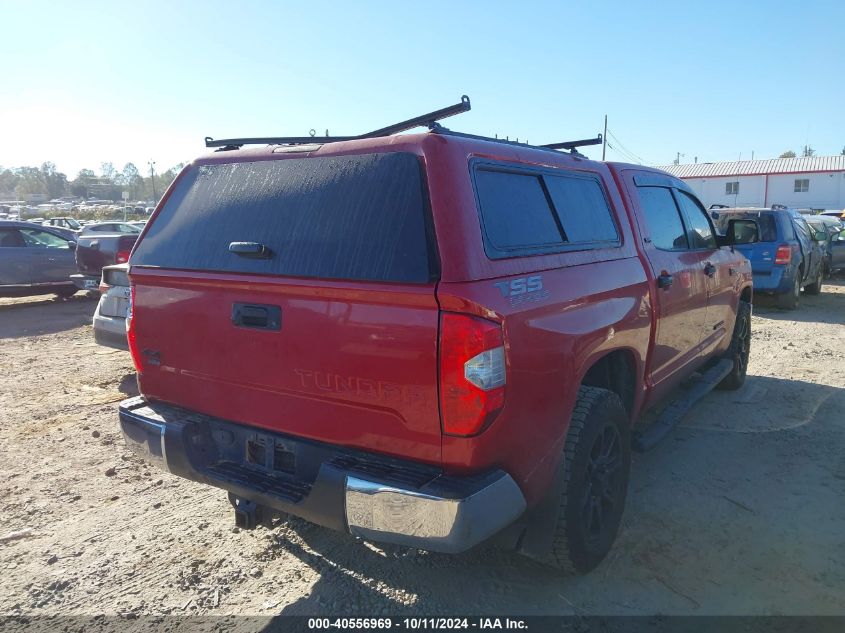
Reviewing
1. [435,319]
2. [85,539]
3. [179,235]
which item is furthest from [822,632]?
[85,539]

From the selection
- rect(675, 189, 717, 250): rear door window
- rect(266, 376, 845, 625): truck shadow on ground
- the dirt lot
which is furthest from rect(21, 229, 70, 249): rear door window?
rect(675, 189, 717, 250): rear door window

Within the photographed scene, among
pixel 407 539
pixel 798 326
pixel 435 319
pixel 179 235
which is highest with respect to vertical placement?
pixel 179 235

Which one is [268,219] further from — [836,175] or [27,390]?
[836,175]

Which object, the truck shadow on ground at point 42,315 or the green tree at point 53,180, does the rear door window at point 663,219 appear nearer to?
the truck shadow on ground at point 42,315

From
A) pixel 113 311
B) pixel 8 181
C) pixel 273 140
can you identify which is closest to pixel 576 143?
pixel 273 140

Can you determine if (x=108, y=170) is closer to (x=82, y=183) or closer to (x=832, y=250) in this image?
(x=82, y=183)

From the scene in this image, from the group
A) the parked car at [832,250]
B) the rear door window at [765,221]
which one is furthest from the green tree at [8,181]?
the rear door window at [765,221]

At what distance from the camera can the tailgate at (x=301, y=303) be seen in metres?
2.33

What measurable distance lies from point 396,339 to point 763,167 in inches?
2119

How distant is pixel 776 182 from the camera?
4688 centimetres

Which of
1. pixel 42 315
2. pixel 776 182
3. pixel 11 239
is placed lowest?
pixel 42 315

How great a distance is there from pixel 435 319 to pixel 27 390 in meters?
5.80

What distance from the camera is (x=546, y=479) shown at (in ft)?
8.68

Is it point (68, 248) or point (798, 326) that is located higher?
point (68, 248)
